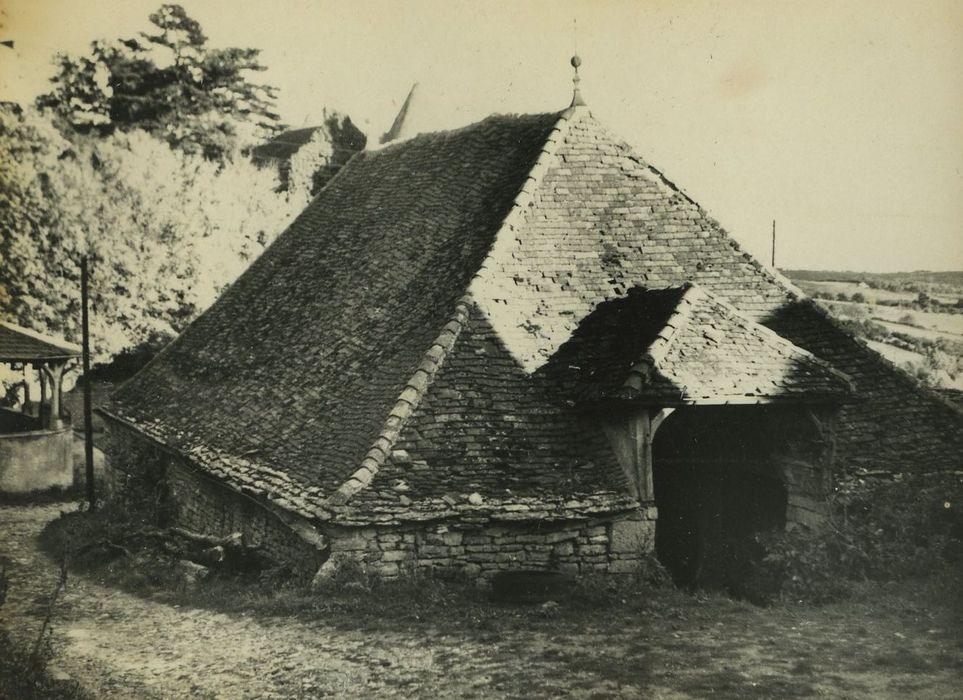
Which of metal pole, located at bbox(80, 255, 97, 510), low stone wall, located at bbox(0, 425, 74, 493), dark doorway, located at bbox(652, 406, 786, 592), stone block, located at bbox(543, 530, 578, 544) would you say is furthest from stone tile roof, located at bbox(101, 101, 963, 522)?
low stone wall, located at bbox(0, 425, 74, 493)

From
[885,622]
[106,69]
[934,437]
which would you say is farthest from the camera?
[106,69]

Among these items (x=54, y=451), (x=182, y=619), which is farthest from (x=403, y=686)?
(x=54, y=451)

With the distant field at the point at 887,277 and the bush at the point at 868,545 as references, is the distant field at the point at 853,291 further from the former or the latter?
the bush at the point at 868,545

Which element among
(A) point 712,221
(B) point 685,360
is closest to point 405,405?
(B) point 685,360

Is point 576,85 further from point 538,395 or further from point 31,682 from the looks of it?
point 31,682

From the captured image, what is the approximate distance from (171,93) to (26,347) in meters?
9.06

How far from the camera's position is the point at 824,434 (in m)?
10.0

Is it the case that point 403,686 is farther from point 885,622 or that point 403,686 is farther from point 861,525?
point 861,525

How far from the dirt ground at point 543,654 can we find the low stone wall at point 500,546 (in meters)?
0.66

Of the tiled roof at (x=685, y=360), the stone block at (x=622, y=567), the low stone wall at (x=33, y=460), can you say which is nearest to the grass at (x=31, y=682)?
the stone block at (x=622, y=567)

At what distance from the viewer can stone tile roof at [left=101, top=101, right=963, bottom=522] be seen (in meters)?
9.62

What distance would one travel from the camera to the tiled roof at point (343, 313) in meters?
10.9

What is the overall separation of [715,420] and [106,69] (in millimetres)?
14124

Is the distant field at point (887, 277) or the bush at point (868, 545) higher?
the distant field at point (887, 277)
